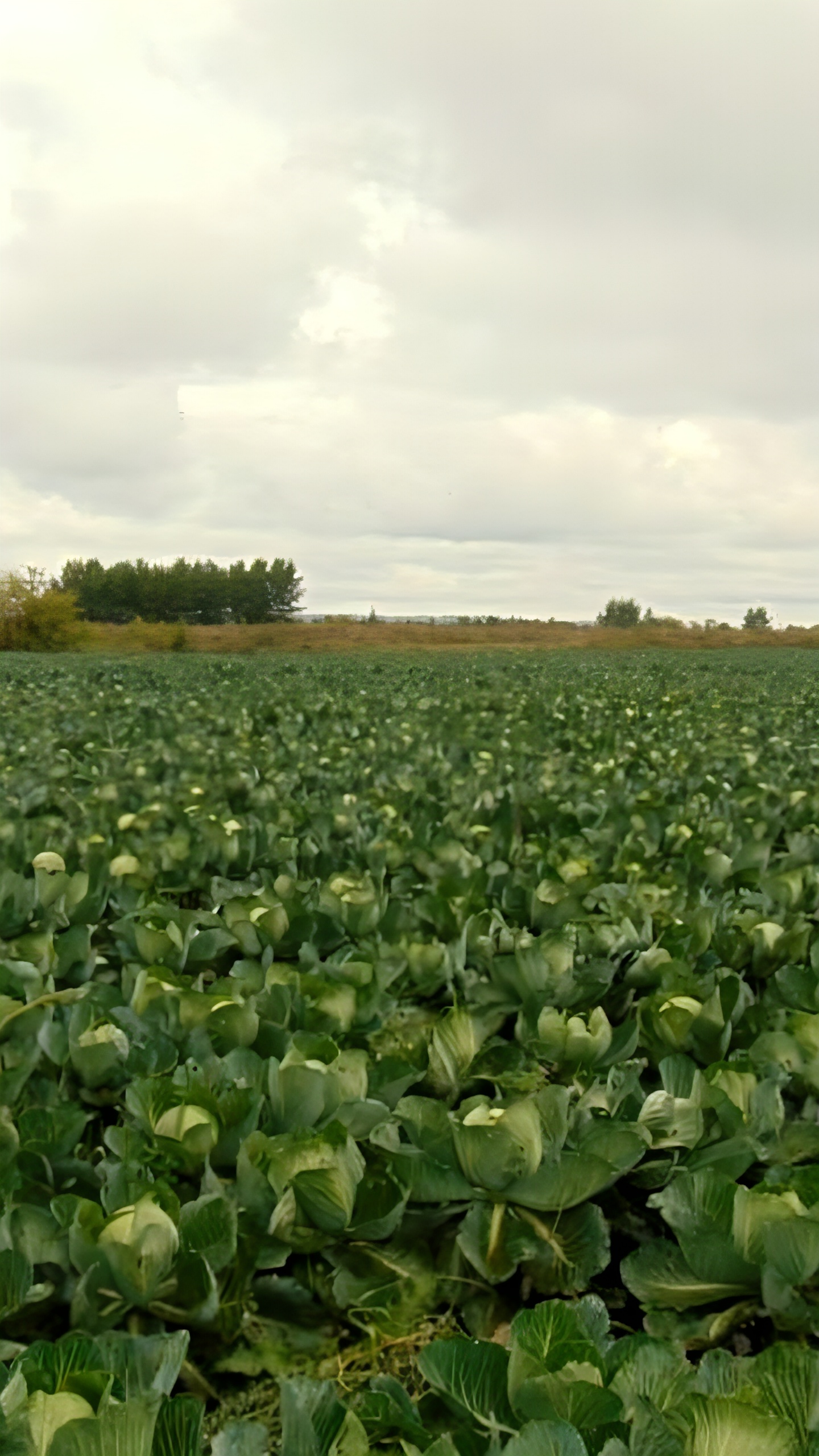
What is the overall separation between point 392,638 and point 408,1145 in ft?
201

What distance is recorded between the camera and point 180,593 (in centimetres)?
9375

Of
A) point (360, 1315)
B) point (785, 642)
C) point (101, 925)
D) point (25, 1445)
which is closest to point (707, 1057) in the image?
point (360, 1315)

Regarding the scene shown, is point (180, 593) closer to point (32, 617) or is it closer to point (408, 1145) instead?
A: point (32, 617)

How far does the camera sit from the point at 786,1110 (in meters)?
1.99

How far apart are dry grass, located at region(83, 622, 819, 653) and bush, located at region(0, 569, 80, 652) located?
6.79ft

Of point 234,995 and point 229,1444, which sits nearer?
point 229,1444

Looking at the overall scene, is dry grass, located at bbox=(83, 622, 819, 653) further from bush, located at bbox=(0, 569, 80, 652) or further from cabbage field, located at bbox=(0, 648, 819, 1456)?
cabbage field, located at bbox=(0, 648, 819, 1456)

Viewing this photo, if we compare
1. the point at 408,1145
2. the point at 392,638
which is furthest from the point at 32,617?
the point at 408,1145

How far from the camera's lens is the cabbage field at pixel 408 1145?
114 centimetres

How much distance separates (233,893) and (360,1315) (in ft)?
5.70

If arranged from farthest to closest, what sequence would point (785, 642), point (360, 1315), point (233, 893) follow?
1. point (785, 642)
2. point (233, 893)
3. point (360, 1315)

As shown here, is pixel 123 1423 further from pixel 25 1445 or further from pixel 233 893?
pixel 233 893

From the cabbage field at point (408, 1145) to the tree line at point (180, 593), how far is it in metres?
90.3

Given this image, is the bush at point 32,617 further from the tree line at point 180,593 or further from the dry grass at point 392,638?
the tree line at point 180,593
